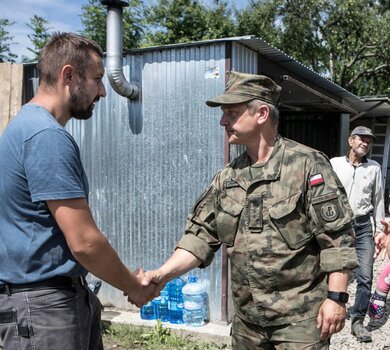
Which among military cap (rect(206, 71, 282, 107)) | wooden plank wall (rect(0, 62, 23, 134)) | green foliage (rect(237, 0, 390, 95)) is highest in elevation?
green foliage (rect(237, 0, 390, 95))

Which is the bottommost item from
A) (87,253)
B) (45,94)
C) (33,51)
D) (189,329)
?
(189,329)

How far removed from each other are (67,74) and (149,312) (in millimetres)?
3728

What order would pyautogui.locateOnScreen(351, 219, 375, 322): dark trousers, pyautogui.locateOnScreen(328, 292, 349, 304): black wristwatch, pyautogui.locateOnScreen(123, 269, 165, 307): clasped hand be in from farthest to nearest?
1. pyautogui.locateOnScreen(351, 219, 375, 322): dark trousers
2. pyautogui.locateOnScreen(123, 269, 165, 307): clasped hand
3. pyautogui.locateOnScreen(328, 292, 349, 304): black wristwatch

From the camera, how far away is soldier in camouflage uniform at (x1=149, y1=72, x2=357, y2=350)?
86.5 inches

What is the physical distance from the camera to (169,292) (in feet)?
16.9

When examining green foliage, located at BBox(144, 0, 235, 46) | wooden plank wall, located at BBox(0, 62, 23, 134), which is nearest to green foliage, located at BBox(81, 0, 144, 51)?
green foliage, located at BBox(144, 0, 235, 46)

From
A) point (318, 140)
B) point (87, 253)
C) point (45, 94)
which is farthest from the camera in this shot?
point (318, 140)

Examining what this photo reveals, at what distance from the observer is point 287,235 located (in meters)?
2.28

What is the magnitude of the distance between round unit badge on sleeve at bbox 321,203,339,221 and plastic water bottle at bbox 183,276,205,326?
114 inches

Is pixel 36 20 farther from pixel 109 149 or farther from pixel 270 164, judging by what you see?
pixel 270 164

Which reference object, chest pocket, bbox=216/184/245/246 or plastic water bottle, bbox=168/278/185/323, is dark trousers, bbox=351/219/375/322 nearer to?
plastic water bottle, bbox=168/278/185/323

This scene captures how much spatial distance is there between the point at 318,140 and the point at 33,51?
1153 cm

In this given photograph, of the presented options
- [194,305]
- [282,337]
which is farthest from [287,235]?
[194,305]

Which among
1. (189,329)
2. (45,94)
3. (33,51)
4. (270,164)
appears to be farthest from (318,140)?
(33,51)
